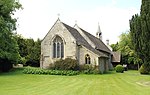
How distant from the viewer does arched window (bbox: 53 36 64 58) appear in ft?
149

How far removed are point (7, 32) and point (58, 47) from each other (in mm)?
10104

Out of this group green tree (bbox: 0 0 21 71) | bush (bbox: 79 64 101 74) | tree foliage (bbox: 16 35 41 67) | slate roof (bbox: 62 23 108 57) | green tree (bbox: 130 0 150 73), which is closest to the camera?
green tree (bbox: 130 0 150 73)

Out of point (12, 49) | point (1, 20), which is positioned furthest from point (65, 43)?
point (1, 20)

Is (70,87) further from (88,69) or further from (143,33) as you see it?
(88,69)

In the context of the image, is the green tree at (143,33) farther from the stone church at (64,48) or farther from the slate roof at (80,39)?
the slate roof at (80,39)

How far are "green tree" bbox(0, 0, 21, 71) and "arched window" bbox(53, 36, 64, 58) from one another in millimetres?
7442

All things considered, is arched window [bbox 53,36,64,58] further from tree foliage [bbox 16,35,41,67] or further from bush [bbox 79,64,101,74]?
tree foliage [bbox 16,35,41,67]

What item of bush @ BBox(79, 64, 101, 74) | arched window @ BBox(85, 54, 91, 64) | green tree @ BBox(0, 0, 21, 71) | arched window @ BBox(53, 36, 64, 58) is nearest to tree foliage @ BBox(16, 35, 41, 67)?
arched window @ BBox(53, 36, 64, 58)

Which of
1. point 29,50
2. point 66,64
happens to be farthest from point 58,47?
point 29,50

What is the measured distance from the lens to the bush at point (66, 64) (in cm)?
4231

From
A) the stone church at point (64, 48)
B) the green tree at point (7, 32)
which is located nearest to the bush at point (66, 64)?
the stone church at point (64, 48)

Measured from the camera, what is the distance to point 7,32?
128 ft

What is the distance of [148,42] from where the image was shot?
29734 millimetres

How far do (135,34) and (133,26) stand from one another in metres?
1.28
